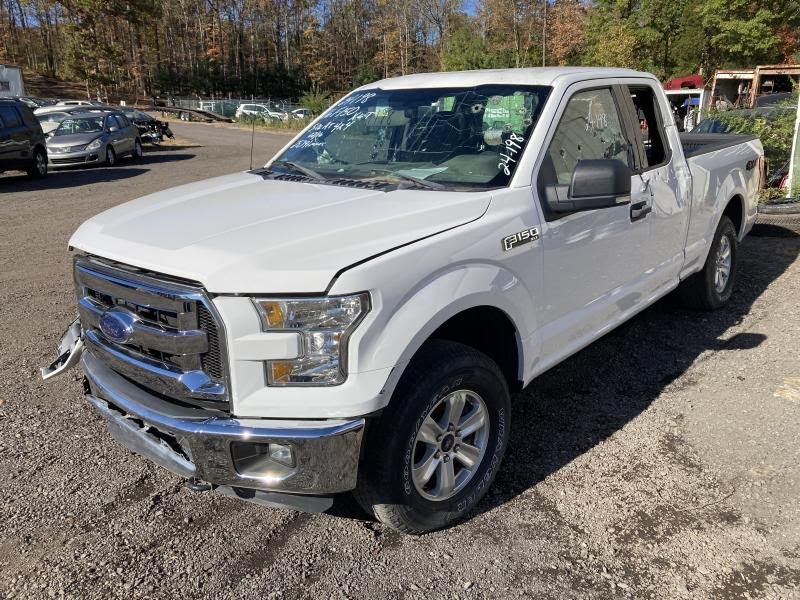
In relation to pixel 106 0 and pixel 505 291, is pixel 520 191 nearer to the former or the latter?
pixel 505 291

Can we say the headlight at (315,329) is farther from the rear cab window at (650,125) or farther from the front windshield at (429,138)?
the rear cab window at (650,125)

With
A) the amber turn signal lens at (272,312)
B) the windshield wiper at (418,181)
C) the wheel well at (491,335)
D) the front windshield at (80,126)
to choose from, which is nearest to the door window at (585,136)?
the windshield wiper at (418,181)

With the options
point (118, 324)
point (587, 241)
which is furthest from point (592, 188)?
point (118, 324)

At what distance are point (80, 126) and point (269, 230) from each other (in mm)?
18825

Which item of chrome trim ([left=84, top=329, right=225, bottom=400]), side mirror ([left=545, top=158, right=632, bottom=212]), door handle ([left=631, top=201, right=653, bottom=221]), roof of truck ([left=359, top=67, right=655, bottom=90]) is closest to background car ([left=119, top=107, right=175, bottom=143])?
roof of truck ([left=359, top=67, right=655, bottom=90])

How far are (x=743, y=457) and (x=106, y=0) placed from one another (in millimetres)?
80985

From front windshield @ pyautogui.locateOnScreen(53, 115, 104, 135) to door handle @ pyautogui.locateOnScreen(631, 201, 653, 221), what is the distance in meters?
18.0

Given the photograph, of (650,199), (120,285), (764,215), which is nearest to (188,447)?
(120,285)

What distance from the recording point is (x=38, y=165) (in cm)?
1598

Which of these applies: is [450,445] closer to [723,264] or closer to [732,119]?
[723,264]

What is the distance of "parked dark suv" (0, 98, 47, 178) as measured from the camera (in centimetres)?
1471

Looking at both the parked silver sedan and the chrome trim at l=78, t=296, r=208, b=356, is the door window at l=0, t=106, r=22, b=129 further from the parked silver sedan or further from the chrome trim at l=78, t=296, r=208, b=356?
the chrome trim at l=78, t=296, r=208, b=356

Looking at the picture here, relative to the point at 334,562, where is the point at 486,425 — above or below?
above

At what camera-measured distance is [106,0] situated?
71000mm
